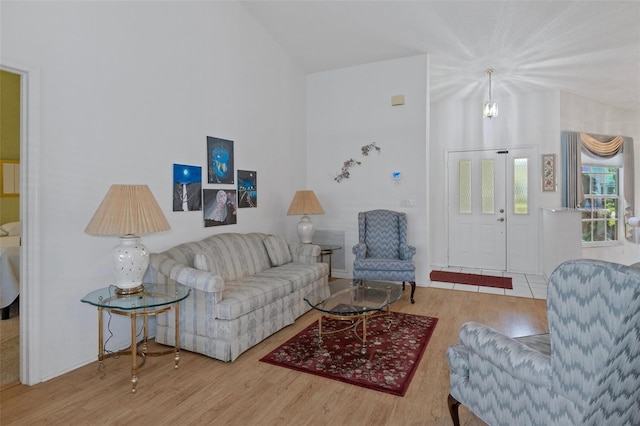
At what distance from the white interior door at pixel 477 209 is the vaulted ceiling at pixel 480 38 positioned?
4.02 ft

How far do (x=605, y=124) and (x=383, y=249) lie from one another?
486 cm

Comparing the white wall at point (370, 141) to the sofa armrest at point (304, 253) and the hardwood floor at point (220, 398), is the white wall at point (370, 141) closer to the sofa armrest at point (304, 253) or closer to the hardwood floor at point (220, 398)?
the sofa armrest at point (304, 253)

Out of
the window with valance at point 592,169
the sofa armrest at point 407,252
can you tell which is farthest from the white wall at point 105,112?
the window with valance at point 592,169

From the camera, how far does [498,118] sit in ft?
19.6

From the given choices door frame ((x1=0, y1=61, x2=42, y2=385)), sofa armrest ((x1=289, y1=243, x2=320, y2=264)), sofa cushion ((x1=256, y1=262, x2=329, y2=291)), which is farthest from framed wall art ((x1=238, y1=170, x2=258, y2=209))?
door frame ((x1=0, y1=61, x2=42, y2=385))

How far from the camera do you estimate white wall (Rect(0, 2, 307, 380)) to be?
2.40 m

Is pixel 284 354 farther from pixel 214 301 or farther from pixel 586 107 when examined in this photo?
pixel 586 107

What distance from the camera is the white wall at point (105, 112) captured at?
2398 millimetres

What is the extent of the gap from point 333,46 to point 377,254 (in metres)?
2.94

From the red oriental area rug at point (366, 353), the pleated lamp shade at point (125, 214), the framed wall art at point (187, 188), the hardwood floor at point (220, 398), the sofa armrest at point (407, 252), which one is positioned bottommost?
the hardwood floor at point (220, 398)

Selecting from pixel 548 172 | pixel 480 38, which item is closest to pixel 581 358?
pixel 480 38

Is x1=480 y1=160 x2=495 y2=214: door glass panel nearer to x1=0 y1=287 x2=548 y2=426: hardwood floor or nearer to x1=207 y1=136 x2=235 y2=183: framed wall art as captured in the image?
x1=0 y1=287 x2=548 y2=426: hardwood floor

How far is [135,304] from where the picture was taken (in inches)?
92.2

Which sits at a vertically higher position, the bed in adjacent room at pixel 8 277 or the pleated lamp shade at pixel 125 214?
the pleated lamp shade at pixel 125 214
